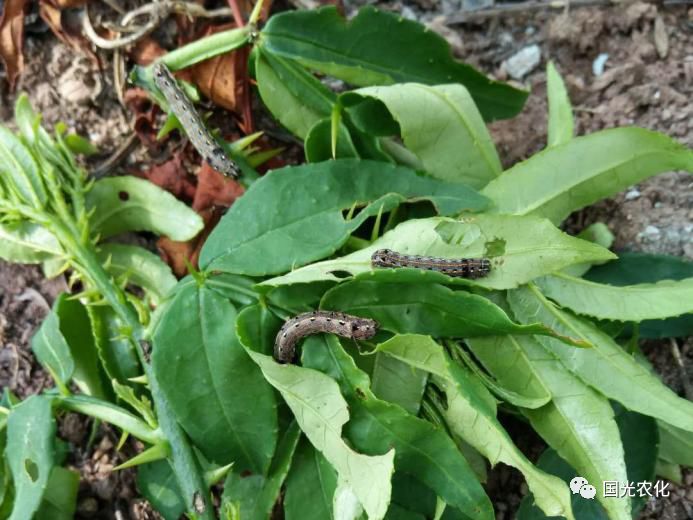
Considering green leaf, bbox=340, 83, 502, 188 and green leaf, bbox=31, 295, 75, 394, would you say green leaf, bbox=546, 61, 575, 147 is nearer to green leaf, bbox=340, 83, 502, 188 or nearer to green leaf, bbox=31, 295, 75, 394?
green leaf, bbox=340, 83, 502, 188

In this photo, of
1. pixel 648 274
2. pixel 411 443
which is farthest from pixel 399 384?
pixel 648 274

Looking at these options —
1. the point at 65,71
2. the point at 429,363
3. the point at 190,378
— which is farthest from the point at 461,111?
the point at 65,71

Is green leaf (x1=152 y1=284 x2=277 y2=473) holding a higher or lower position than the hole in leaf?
higher

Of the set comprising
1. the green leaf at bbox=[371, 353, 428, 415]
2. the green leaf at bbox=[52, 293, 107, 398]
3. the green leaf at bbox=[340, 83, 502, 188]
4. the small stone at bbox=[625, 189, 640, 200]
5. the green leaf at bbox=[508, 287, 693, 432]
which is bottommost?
the green leaf at bbox=[52, 293, 107, 398]

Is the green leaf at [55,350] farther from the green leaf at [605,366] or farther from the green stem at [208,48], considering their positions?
the green leaf at [605,366]

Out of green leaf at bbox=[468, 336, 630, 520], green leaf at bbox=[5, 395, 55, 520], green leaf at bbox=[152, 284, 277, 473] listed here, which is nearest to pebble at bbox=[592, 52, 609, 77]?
green leaf at bbox=[468, 336, 630, 520]

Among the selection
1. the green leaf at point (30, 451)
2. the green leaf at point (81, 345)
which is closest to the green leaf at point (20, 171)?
the green leaf at point (81, 345)
